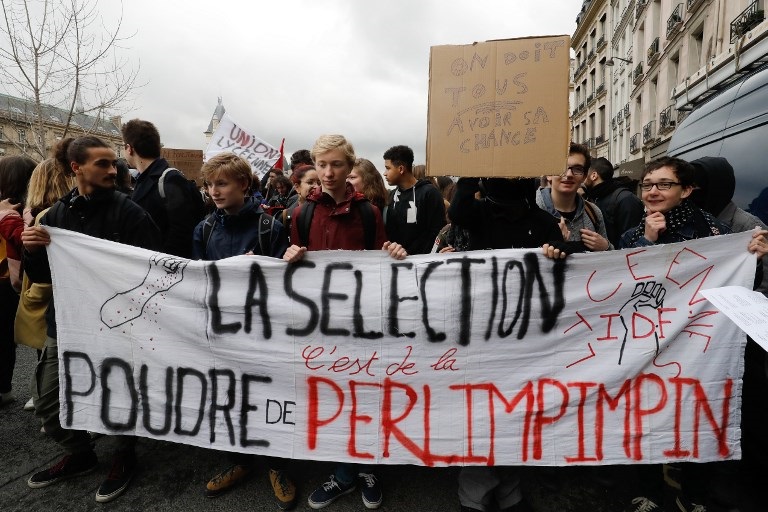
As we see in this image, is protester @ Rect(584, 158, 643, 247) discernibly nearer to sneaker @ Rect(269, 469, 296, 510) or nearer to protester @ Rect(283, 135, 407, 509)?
protester @ Rect(283, 135, 407, 509)

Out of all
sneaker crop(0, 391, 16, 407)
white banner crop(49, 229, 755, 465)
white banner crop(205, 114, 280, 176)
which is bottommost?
sneaker crop(0, 391, 16, 407)

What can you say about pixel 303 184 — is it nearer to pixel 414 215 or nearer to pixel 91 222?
pixel 414 215

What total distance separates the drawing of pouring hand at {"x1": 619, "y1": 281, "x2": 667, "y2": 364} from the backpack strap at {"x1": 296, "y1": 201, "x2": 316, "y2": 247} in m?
1.71

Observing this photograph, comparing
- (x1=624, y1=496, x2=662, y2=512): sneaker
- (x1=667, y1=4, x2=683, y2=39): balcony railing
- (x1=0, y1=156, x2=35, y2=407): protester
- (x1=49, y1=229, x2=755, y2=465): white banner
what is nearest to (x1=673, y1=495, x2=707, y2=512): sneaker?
(x1=624, y1=496, x2=662, y2=512): sneaker

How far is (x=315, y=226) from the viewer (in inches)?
98.1

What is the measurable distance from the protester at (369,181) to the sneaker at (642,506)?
255 centimetres

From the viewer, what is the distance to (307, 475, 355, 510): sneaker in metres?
2.31

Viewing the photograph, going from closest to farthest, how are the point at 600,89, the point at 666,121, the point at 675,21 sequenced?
the point at 675,21 → the point at 666,121 → the point at 600,89

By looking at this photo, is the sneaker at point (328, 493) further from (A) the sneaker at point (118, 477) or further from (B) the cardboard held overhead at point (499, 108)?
(B) the cardboard held overhead at point (499, 108)

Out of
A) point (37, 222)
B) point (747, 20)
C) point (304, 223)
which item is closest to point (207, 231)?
point (304, 223)

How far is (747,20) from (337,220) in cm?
1404

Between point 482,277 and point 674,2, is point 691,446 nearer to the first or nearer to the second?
point 482,277

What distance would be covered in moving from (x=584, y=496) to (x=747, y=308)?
4.76 feet

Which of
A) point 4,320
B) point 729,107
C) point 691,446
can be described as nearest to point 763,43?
point 729,107
